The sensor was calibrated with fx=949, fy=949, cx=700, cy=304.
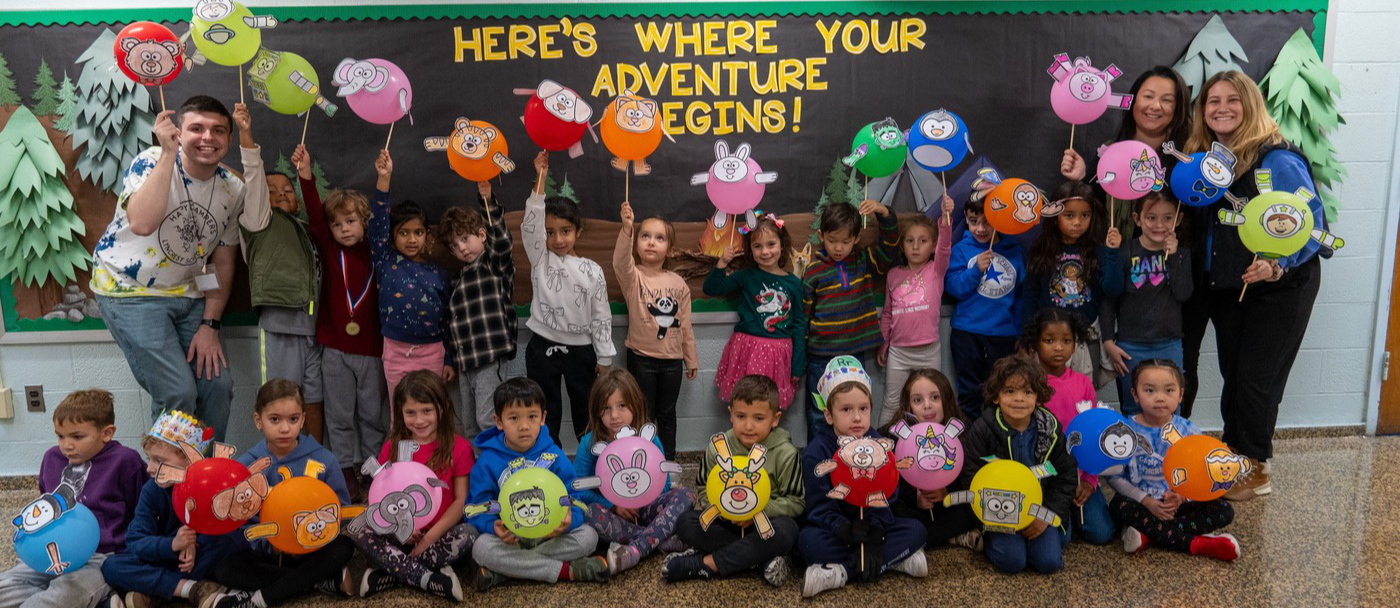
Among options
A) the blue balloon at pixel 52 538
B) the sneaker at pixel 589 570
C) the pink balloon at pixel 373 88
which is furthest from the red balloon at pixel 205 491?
the pink balloon at pixel 373 88

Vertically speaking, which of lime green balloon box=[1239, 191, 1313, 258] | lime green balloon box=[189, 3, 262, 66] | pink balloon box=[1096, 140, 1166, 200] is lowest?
lime green balloon box=[1239, 191, 1313, 258]

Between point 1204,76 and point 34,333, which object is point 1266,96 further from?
point 34,333

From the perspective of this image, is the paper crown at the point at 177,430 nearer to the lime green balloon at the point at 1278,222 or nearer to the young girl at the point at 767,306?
the young girl at the point at 767,306

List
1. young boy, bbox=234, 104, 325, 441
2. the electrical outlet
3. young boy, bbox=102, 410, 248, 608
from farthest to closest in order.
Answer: the electrical outlet < young boy, bbox=234, 104, 325, 441 < young boy, bbox=102, 410, 248, 608

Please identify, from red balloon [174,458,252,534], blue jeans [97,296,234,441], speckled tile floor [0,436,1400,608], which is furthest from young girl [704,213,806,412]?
blue jeans [97,296,234,441]

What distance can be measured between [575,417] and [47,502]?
1.58 m

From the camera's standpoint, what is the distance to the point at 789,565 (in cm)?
276

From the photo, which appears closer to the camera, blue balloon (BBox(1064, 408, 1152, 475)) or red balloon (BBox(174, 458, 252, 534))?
red balloon (BBox(174, 458, 252, 534))

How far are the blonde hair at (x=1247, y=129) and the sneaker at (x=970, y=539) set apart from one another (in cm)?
152

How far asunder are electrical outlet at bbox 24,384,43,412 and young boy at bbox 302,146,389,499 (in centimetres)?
112

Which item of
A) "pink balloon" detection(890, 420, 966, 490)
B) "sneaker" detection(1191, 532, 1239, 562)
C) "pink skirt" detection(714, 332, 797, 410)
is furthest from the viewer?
"pink skirt" detection(714, 332, 797, 410)

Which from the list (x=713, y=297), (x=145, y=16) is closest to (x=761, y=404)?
(x=713, y=297)

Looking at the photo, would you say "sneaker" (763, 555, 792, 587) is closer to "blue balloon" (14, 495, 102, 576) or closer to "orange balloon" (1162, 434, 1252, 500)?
"orange balloon" (1162, 434, 1252, 500)

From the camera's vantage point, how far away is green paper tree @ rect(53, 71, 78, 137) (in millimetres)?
3281
